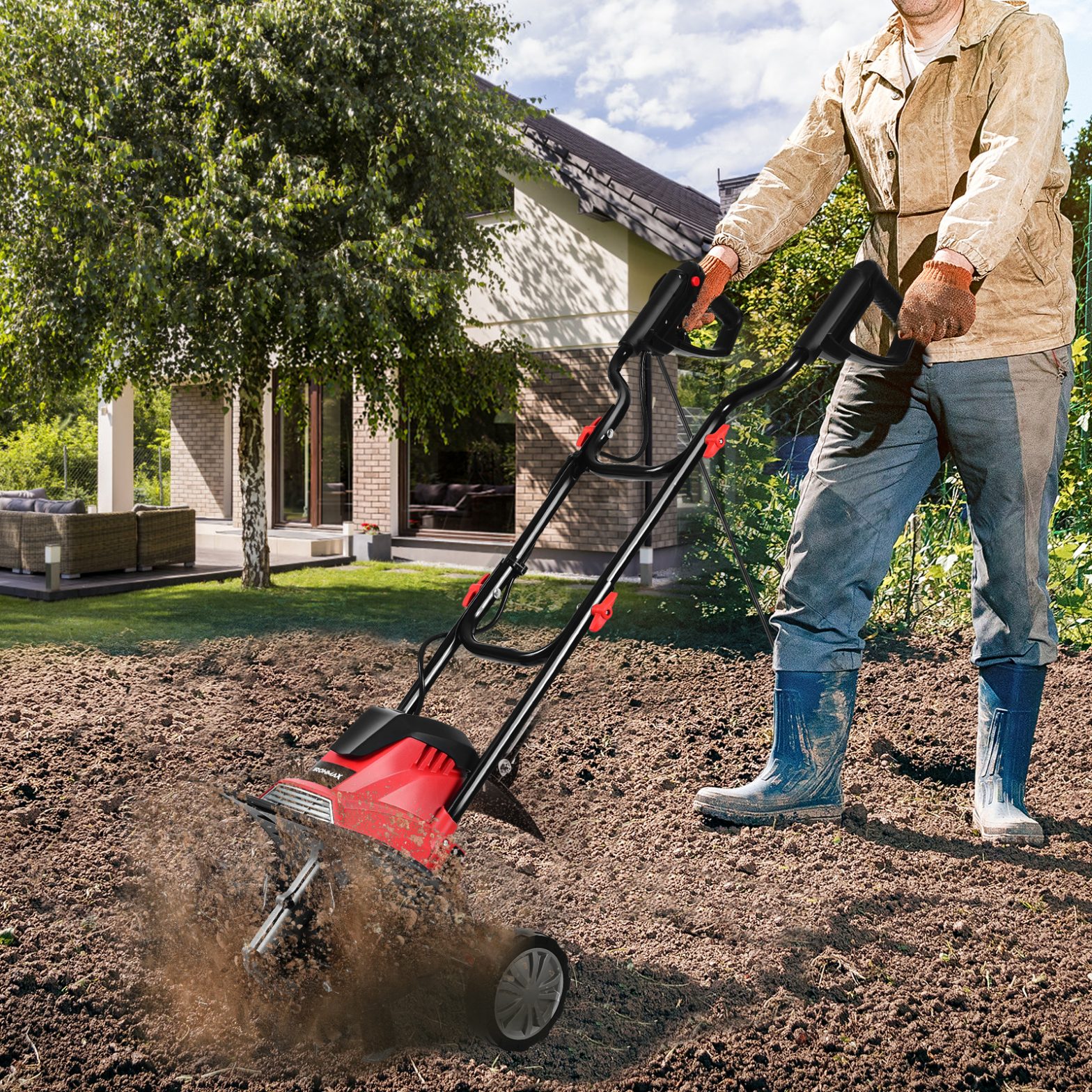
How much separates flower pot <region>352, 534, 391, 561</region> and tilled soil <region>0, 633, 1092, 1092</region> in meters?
8.40

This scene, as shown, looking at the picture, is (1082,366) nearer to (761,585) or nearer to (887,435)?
(761,585)

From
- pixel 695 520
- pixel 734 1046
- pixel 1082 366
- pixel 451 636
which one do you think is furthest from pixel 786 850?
pixel 1082 366

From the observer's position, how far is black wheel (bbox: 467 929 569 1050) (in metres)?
1.80

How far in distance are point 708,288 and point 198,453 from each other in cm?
1500

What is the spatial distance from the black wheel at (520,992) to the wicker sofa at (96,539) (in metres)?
8.79

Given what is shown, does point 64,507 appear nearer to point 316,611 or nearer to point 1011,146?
point 316,611

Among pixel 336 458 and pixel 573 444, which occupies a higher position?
pixel 573 444

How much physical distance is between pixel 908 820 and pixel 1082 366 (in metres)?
3.77

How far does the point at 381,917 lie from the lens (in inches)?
76.7

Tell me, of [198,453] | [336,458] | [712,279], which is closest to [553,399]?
[336,458]

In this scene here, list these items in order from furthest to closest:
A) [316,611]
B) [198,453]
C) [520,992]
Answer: [198,453]
[316,611]
[520,992]

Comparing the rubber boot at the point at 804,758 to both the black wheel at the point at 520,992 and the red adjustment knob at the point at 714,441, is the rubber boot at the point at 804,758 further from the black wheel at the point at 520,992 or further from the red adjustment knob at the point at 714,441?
the black wheel at the point at 520,992

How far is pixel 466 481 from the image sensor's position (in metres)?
12.4

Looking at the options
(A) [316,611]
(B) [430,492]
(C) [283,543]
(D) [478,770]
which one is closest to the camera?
(D) [478,770]
